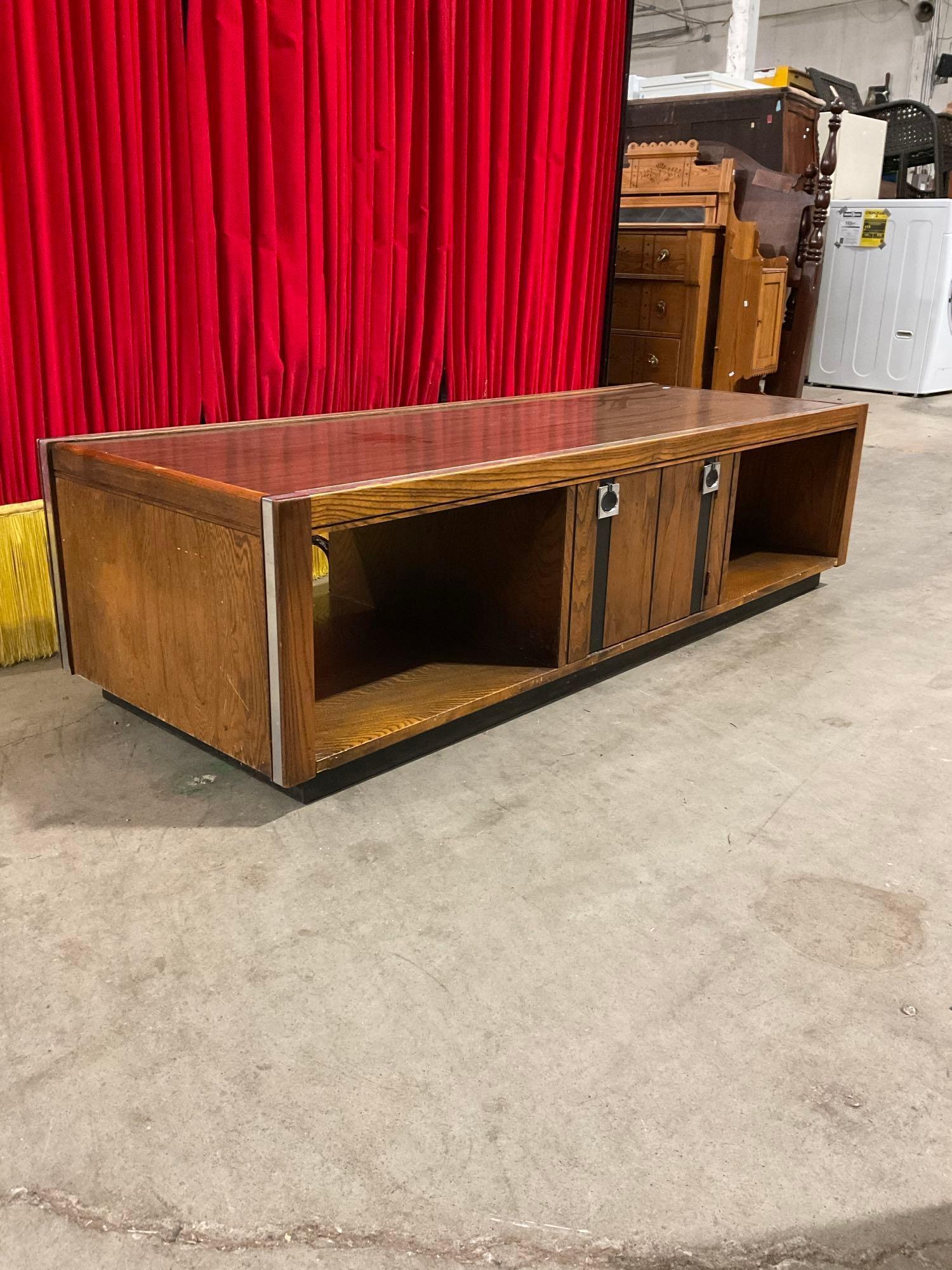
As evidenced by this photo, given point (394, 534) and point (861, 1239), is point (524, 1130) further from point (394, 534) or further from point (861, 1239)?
point (394, 534)

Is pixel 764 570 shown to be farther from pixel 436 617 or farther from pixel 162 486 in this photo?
pixel 162 486

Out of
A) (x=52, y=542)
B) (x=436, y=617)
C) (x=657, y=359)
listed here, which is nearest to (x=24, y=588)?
(x=52, y=542)

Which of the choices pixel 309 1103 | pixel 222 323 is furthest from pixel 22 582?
pixel 309 1103

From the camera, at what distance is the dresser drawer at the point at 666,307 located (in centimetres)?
381

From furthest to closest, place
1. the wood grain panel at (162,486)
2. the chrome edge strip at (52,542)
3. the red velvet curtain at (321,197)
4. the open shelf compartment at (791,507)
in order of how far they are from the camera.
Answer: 1. the open shelf compartment at (791,507)
2. the red velvet curtain at (321,197)
3. the chrome edge strip at (52,542)
4. the wood grain panel at (162,486)

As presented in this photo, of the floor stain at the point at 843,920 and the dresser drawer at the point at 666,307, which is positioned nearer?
the floor stain at the point at 843,920

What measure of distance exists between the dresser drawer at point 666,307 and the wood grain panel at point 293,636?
282cm

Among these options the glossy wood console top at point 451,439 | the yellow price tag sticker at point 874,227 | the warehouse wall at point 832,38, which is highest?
the warehouse wall at point 832,38

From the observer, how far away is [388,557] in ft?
6.91

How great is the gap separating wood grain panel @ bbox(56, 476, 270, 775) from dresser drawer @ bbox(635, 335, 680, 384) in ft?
8.63

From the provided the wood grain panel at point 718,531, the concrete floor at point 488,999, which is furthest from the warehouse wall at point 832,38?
the concrete floor at point 488,999

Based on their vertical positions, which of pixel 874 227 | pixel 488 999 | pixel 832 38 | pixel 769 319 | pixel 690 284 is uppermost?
pixel 832 38

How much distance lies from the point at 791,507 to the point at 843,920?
1521mm

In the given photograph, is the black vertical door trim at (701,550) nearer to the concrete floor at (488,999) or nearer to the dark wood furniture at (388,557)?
the dark wood furniture at (388,557)
